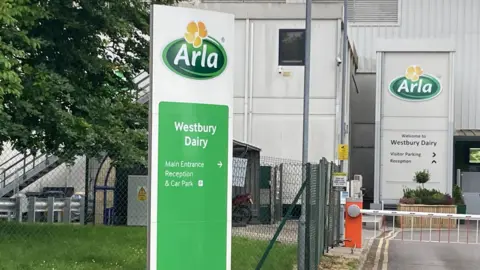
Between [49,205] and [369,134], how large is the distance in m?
25.2

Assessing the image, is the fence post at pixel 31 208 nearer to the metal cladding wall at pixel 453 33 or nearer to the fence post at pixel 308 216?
the fence post at pixel 308 216

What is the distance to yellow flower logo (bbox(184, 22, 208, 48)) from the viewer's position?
7.79m

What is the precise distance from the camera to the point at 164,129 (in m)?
7.64

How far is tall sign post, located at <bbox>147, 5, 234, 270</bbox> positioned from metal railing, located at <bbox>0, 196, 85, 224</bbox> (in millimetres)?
11183

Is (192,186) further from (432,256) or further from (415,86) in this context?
(415,86)

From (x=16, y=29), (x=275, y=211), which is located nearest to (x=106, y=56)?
(x=16, y=29)

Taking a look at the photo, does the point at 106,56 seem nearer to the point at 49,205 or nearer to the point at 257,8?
the point at 49,205

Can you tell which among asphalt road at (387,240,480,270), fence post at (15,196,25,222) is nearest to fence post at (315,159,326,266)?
asphalt road at (387,240,480,270)

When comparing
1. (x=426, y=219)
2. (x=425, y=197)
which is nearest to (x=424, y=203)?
(x=425, y=197)

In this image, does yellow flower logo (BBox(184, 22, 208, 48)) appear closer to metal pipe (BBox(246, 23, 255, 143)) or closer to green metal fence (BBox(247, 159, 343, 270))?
green metal fence (BBox(247, 159, 343, 270))

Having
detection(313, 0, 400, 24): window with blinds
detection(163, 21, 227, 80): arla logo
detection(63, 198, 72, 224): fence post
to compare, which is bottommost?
detection(63, 198, 72, 224): fence post

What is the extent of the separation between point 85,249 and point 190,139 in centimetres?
611

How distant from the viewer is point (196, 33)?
25.7 ft

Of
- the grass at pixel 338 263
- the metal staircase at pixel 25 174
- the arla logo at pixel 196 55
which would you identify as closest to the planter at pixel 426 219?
the grass at pixel 338 263
